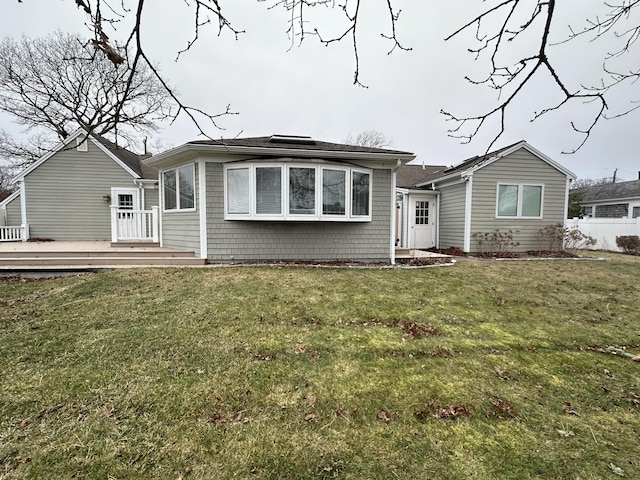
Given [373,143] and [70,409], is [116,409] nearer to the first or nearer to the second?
[70,409]

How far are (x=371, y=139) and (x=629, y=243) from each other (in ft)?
76.4

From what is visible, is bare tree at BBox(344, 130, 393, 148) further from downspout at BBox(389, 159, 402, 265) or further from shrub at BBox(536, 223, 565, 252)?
downspout at BBox(389, 159, 402, 265)

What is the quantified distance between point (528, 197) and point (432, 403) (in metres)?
12.4

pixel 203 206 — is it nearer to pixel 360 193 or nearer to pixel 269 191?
pixel 269 191

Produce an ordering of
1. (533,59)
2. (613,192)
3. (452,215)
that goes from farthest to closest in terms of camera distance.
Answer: (613,192) < (452,215) < (533,59)

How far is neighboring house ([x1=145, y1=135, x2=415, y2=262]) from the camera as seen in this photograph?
→ 330 inches

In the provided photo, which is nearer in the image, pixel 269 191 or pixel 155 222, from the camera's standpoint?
pixel 269 191

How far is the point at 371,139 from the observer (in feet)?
110

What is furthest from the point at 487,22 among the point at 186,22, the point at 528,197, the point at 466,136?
the point at 528,197

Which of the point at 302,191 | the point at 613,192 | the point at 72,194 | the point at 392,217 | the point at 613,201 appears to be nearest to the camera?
the point at 302,191

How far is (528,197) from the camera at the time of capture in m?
12.3

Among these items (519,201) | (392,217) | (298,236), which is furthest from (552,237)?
(298,236)

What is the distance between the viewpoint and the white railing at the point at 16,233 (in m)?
12.6

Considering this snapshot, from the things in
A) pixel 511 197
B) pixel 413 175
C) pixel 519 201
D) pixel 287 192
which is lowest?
pixel 287 192
